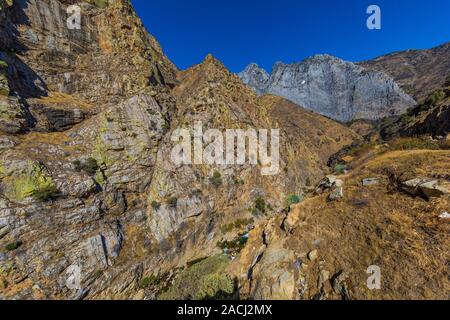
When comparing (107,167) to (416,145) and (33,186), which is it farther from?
(416,145)

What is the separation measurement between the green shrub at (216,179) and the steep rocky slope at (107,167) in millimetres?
184

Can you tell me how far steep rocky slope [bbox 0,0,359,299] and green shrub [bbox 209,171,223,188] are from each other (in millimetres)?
184

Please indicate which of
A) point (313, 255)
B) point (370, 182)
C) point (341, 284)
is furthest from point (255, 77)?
point (341, 284)

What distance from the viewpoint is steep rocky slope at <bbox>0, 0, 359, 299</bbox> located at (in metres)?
22.5

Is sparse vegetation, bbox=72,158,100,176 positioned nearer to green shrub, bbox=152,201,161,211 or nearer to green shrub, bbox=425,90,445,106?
green shrub, bbox=152,201,161,211

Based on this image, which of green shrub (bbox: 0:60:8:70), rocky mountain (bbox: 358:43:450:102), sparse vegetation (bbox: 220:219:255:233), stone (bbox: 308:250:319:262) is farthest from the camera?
rocky mountain (bbox: 358:43:450:102)

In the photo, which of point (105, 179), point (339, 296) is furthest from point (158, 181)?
point (339, 296)

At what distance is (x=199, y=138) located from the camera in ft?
120

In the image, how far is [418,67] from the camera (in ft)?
520

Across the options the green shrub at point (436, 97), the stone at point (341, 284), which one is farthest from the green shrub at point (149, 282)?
the green shrub at point (436, 97)

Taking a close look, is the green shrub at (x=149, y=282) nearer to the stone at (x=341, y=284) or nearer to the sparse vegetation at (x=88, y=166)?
the sparse vegetation at (x=88, y=166)

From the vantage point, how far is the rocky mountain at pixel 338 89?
124325 millimetres

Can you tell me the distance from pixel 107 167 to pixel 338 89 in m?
157

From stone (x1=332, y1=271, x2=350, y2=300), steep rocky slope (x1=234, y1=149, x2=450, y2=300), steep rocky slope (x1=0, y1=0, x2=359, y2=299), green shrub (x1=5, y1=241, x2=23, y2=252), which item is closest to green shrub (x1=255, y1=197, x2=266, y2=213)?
steep rocky slope (x1=0, y1=0, x2=359, y2=299)
